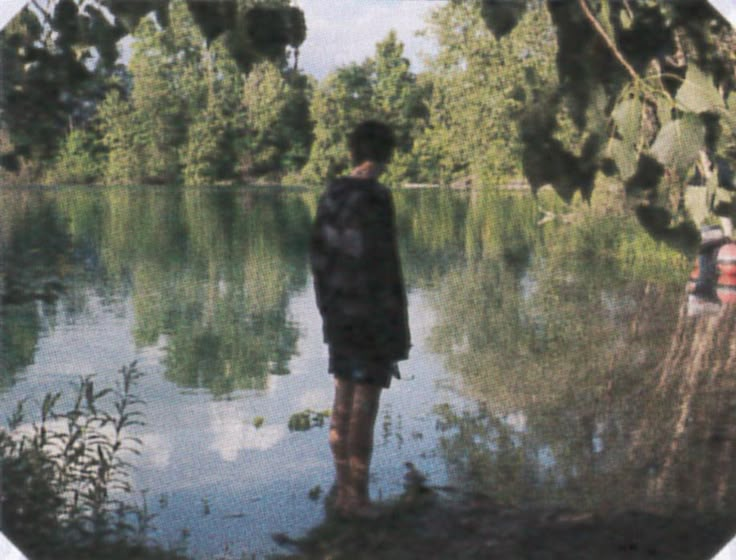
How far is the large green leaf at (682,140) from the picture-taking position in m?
1.82

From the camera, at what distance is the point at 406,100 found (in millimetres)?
2275

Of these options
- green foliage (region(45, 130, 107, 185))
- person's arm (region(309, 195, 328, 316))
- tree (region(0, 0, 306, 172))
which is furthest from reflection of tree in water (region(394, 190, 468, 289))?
green foliage (region(45, 130, 107, 185))

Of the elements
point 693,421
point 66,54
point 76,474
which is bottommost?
point 76,474

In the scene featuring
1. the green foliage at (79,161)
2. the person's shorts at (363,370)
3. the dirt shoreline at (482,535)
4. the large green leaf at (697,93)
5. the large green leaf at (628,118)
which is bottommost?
the dirt shoreline at (482,535)

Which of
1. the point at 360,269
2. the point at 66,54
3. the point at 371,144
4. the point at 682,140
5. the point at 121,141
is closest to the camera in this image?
the point at 682,140

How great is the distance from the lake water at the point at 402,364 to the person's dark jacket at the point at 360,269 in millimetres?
86

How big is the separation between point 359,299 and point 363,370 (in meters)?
0.18

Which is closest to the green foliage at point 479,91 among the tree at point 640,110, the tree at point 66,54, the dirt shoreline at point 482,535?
the tree at point 640,110

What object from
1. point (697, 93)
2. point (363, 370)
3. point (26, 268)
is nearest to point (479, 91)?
point (697, 93)

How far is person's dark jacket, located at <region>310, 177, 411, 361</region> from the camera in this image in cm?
204

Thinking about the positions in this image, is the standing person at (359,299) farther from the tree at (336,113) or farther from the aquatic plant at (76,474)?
the aquatic plant at (76,474)

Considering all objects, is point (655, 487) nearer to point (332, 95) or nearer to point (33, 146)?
point (332, 95)

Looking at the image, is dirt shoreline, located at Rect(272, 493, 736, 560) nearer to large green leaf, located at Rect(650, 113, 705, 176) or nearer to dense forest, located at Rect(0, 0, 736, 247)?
dense forest, located at Rect(0, 0, 736, 247)

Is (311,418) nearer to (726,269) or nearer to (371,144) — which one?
(371,144)
